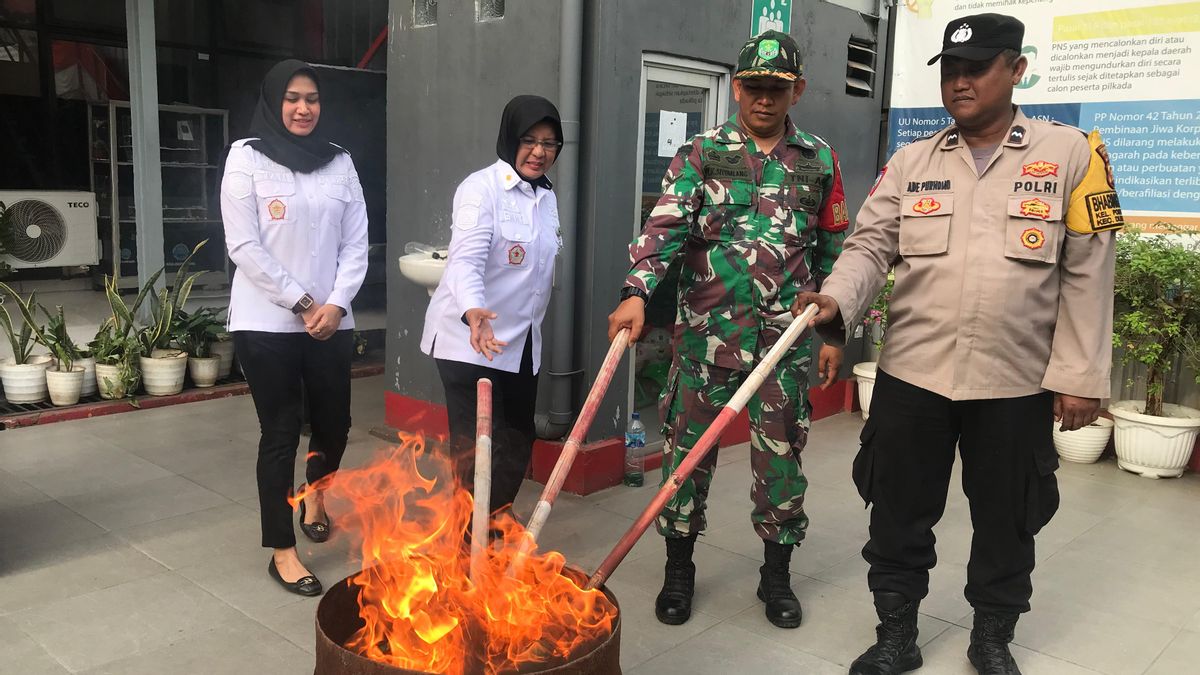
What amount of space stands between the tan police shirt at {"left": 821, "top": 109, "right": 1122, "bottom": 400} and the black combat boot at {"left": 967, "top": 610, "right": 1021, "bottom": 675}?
0.79m

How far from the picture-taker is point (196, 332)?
6387 millimetres

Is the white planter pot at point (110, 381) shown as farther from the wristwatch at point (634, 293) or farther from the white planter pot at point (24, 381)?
the wristwatch at point (634, 293)

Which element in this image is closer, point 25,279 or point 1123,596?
point 1123,596

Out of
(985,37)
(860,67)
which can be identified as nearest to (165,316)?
(860,67)

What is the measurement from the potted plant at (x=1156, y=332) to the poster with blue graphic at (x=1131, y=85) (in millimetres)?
314

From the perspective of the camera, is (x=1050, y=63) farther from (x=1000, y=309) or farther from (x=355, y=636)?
(x=355, y=636)

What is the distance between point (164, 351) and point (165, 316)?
272 millimetres

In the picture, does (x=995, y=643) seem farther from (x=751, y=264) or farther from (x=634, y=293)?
(x=634, y=293)

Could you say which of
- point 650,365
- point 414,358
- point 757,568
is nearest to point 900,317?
point 757,568

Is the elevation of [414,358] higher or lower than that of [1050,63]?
lower

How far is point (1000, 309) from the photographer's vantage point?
277cm

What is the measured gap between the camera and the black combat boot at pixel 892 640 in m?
3.06

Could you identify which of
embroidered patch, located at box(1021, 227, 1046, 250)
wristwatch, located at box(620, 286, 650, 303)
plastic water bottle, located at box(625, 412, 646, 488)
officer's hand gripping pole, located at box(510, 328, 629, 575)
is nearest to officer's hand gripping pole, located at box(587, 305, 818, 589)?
officer's hand gripping pole, located at box(510, 328, 629, 575)

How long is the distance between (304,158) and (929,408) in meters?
2.36
